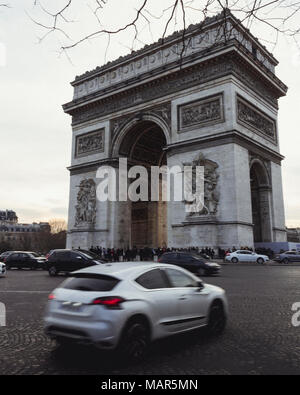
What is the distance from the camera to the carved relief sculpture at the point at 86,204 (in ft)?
110

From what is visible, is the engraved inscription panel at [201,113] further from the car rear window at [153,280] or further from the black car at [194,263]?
the car rear window at [153,280]

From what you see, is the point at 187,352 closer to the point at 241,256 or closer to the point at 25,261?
the point at 241,256

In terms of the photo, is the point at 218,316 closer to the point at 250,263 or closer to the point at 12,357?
the point at 12,357

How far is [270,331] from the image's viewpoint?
238 inches

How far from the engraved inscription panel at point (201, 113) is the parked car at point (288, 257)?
36.2 feet

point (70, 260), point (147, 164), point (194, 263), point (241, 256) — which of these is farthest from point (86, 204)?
point (194, 263)

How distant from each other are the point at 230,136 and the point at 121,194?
39.3ft

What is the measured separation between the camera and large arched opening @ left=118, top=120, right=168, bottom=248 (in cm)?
3447

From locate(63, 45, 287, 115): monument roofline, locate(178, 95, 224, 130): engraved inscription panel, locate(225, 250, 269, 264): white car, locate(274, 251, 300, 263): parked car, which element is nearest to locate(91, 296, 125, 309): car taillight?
locate(225, 250, 269, 264): white car

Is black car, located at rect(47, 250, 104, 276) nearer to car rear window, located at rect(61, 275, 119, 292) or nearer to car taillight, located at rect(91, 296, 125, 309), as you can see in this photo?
car rear window, located at rect(61, 275, 119, 292)

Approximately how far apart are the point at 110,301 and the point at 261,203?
92.2 ft

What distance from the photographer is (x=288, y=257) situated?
26625 millimetres
